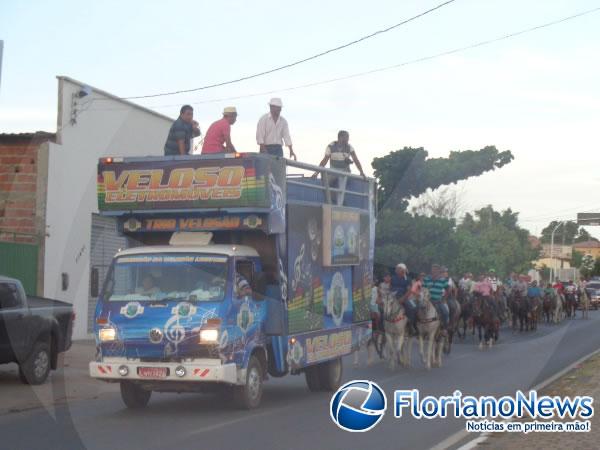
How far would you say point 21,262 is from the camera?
2258 centimetres

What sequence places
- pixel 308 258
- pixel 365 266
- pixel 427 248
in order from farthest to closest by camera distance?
1. pixel 427 248
2. pixel 365 266
3. pixel 308 258

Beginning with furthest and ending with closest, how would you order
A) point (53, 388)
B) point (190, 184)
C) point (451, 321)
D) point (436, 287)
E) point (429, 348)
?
point (451, 321)
point (436, 287)
point (429, 348)
point (53, 388)
point (190, 184)

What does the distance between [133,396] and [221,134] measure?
434 centimetres

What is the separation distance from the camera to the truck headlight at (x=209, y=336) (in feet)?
41.1

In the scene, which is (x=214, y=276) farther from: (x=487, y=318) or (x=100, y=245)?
(x=487, y=318)

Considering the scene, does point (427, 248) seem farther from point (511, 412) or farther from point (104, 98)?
point (511, 412)

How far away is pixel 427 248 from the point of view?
3912 cm

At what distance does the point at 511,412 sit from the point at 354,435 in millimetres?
2544

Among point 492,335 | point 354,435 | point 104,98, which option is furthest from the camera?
point 492,335

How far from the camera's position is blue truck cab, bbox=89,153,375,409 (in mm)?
12641

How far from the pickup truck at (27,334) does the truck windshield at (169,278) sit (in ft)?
11.5

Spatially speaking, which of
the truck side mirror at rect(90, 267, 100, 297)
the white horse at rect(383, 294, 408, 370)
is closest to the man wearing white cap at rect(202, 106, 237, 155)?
the truck side mirror at rect(90, 267, 100, 297)

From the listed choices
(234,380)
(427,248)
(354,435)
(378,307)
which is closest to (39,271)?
(378,307)

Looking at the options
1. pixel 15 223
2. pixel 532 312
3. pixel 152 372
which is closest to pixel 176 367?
pixel 152 372
